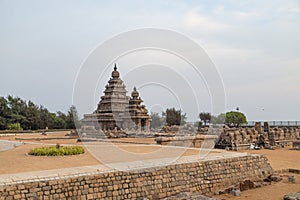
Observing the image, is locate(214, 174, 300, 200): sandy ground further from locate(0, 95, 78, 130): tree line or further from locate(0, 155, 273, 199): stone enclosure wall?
locate(0, 95, 78, 130): tree line

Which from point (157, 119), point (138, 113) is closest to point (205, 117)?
point (157, 119)

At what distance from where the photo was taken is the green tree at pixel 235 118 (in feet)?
202

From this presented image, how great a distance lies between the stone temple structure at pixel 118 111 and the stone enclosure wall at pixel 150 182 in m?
29.4

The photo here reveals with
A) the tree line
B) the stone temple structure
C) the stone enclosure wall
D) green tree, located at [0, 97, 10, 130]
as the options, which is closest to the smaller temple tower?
the stone temple structure

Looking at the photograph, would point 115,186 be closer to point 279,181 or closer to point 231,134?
point 279,181

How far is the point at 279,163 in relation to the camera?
18219 millimetres

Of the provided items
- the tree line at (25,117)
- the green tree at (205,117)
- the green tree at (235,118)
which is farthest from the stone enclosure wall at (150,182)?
the green tree at (205,117)

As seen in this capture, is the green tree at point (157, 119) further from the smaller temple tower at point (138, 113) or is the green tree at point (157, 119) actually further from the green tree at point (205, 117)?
the smaller temple tower at point (138, 113)

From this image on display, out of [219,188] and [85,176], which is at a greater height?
[85,176]

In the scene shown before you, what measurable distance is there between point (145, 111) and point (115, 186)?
35.9 m

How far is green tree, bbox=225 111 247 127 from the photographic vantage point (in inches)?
2419

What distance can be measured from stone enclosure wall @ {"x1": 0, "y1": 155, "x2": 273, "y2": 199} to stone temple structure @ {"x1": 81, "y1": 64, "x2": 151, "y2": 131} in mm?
29372

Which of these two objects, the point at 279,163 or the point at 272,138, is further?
the point at 272,138

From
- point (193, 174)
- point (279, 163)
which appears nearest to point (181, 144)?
point (279, 163)
